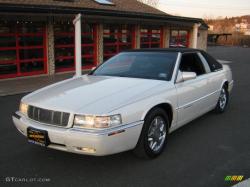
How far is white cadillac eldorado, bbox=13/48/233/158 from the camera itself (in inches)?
145

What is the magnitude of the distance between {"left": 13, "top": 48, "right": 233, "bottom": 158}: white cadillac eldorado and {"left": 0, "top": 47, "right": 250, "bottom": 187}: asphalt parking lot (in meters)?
0.32

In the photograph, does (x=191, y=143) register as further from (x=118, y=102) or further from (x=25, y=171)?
(x=25, y=171)

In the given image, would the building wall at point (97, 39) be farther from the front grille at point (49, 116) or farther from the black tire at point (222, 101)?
the front grille at point (49, 116)

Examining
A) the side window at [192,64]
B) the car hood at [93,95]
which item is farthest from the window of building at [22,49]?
the side window at [192,64]

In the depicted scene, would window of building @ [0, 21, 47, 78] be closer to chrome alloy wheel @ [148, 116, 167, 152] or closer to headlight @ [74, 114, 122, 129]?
chrome alloy wheel @ [148, 116, 167, 152]

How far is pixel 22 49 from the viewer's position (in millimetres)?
13305

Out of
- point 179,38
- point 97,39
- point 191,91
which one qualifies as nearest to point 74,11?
point 97,39

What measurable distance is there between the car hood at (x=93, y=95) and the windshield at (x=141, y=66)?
27cm

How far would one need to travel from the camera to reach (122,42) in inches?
708

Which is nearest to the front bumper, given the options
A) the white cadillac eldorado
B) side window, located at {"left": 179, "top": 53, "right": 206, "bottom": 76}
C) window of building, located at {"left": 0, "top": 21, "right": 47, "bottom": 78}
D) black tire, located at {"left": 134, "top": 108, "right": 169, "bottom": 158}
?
the white cadillac eldorado

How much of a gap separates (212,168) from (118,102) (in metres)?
1.55

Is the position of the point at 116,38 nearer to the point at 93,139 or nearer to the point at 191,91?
the point at 191,91

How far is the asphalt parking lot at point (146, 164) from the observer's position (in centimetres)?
376

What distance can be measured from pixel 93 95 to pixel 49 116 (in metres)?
0.63
